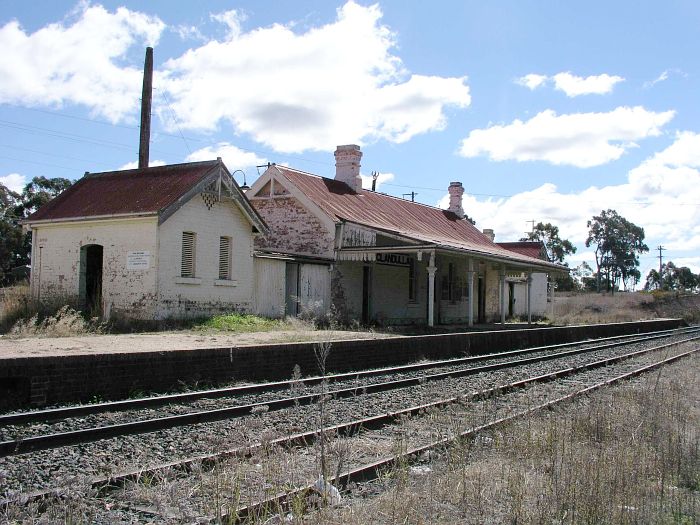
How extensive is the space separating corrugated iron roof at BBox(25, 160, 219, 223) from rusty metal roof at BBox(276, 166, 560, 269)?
20.2 feet

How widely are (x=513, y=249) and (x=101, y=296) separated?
3247cm

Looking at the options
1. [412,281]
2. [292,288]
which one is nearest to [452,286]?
[412,281]

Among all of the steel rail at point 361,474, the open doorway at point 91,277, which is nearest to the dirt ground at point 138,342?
the open doorway at point 91,277

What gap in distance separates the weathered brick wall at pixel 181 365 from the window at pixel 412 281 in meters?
10.8

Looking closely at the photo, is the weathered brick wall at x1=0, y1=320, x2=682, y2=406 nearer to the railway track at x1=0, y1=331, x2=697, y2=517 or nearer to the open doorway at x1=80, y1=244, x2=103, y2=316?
the railway track at x1=0, y1=331, x2=697, y2=517

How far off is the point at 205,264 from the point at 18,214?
1070 inches

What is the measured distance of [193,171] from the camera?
69.4 feet

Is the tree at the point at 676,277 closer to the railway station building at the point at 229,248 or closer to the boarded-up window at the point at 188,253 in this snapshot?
the railway station building at the point at 229,248

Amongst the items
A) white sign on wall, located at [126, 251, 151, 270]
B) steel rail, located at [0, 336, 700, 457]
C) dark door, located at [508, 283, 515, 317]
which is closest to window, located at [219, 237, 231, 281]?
white sign on wall, located at [126, 251, 151, 270]

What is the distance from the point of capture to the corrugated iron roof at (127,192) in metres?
19.7

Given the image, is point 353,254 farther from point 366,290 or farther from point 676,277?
point 676,277

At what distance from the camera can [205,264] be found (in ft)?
67.3

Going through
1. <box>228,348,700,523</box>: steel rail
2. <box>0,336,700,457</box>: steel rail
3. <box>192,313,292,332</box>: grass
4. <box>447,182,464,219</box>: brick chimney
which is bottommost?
<box>0,336,700,457</box>: steel rail

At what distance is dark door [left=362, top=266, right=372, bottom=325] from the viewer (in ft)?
88.4
